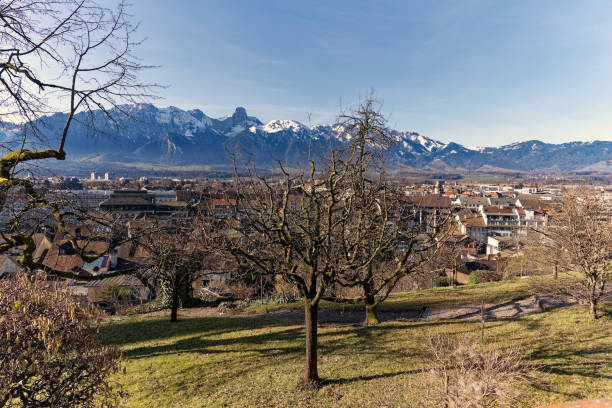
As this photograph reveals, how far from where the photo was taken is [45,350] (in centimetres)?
474

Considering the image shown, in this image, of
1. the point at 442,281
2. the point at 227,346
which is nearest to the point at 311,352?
the point at 227,346

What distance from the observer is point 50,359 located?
4.57 meters

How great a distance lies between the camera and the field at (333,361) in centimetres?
778

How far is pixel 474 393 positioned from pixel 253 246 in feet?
23.2

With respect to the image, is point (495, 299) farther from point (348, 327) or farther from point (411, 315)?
point (348, 327)

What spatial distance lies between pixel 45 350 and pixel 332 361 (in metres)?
8.02

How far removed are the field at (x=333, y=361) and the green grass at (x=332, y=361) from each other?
0.10 feet

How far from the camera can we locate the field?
778cm

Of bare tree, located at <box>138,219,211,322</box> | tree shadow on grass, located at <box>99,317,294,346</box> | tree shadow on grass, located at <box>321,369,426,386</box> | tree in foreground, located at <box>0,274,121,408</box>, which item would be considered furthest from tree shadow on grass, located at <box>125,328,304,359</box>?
tree in foreground, located at <box>0,274,121,408</box>

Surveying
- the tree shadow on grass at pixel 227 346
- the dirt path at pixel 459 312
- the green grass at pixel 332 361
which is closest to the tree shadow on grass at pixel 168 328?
the green grass at pixel 332 361

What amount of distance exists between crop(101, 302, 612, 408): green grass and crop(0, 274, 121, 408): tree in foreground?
372cm

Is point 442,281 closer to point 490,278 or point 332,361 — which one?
point 490,278

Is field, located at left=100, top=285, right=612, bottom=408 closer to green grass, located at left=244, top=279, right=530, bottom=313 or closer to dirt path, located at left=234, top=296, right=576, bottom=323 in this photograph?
dirt path, located at left=234, top=296, right=576, bottom=323

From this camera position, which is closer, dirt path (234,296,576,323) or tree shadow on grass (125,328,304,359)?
tree shadow on grass (125,328,304,359)
